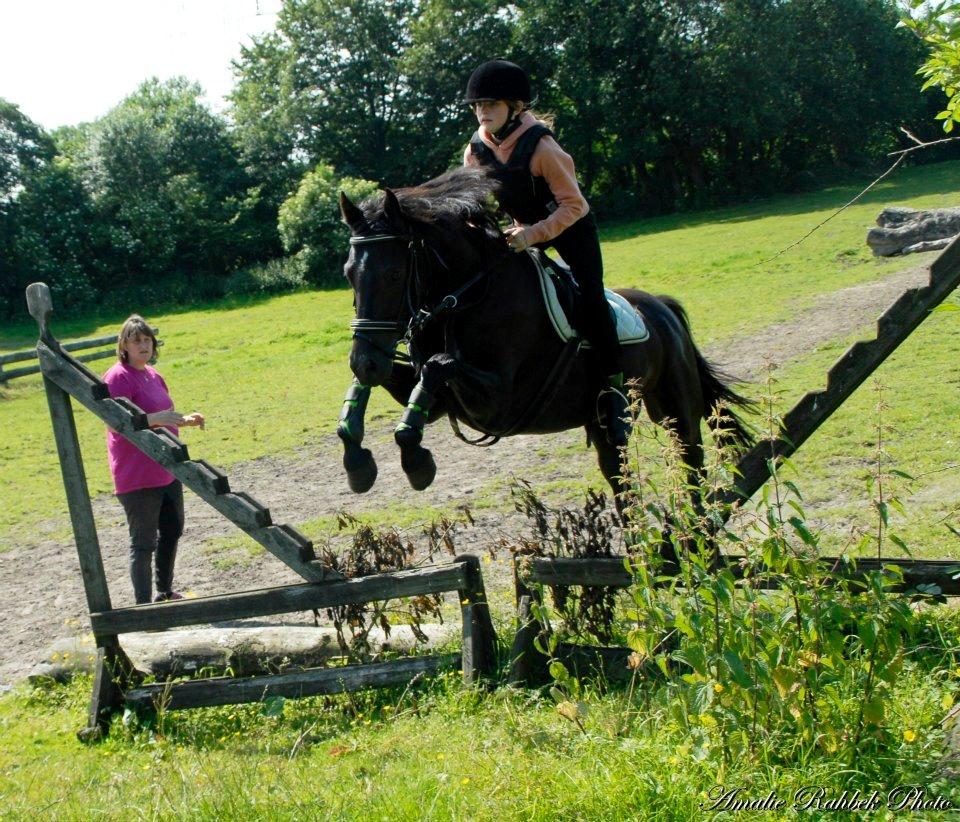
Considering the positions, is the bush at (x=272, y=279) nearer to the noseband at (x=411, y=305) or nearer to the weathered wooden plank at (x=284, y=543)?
the noseband at (x=411, y=305)

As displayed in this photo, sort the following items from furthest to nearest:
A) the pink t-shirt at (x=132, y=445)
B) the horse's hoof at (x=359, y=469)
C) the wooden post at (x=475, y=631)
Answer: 1. the pink t-shirt at (x=132, y=445)
2. the horse's hoof at (x=359, y=469)
3. the wooden post at (x=475, y=631)

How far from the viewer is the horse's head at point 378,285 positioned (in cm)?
538

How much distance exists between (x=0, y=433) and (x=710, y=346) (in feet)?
41.0

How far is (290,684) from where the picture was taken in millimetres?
5707

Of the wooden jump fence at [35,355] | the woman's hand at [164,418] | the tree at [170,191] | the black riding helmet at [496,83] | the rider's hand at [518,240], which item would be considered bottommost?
the wooden jump fence at [35,355]

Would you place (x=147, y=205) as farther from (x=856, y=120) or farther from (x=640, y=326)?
(x=640, y=326)

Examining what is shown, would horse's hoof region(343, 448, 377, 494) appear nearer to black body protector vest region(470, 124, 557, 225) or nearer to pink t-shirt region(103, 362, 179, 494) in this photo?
black body protector vest region(470, 124, 557, 225)

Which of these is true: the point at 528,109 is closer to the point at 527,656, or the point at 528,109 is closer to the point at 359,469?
the point at 359,469

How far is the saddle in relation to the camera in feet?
20.6

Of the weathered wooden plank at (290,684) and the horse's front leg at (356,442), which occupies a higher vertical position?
the horse's front leg at (356,442)

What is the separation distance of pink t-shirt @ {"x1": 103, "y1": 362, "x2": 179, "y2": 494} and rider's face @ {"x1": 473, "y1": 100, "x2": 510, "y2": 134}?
3.18m

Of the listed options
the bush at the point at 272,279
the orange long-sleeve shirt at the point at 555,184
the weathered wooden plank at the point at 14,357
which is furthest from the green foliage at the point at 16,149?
the orange long-sleeve shirt at the point at 555,184

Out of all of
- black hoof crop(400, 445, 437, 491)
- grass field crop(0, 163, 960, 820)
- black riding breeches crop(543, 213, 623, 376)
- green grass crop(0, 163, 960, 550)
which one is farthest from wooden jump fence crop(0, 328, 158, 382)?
black hoof crop(400, 445, 437, 491)

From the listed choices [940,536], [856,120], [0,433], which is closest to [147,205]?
[0,433]
